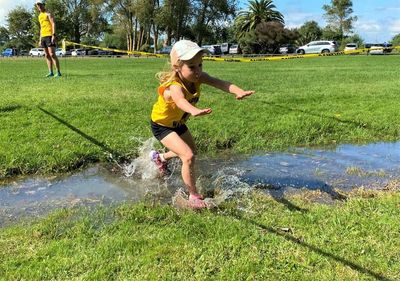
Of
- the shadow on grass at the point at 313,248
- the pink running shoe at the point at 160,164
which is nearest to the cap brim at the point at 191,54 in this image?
the shadow on grass at the point at 313,248

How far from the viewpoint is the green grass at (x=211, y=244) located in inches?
121

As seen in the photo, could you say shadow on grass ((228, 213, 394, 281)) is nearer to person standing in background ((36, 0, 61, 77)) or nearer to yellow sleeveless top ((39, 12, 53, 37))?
person standing in background ((36, 0, 61, 77))

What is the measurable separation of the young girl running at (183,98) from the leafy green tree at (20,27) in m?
90.2

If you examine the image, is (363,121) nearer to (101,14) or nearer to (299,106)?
(299,106)

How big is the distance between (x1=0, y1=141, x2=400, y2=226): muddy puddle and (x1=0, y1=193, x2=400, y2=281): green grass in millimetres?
479

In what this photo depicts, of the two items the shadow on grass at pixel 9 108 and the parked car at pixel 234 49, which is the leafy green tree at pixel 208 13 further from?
the shadow on grass at pixel 9 108

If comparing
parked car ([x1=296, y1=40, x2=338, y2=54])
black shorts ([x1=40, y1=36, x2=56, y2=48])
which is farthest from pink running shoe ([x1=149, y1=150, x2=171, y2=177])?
parked car ([x1=296, y1=40, x2=338, y2=54])

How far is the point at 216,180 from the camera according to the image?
17.0 ft

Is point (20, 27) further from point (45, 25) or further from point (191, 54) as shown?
point (191, 54)

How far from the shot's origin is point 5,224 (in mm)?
3971

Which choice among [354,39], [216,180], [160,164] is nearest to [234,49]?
[354,39]

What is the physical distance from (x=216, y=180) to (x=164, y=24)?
62.6 metres

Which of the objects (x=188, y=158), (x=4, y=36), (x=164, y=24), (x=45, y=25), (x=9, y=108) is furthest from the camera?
(x=4, y=36)

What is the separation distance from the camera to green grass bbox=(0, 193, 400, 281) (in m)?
3.06
